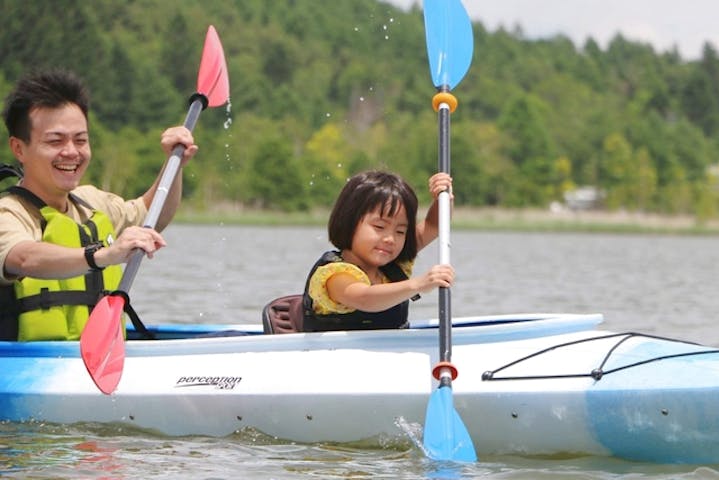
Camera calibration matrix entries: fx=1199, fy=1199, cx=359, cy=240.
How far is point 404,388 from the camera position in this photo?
4340 mm

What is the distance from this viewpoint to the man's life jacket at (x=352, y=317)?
4621 millimetres

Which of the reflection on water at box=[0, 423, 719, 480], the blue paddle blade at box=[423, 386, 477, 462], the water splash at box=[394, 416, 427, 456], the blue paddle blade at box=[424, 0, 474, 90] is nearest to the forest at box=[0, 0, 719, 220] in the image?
the blue paddle blade at box=[424, 0, 474, 90]

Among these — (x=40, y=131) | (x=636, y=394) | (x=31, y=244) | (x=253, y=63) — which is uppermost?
(x=253, y=63)

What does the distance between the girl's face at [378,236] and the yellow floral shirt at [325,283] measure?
0.24 feet

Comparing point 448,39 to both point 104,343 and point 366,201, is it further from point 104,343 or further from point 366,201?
point 104,343

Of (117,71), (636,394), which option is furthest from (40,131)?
(117,71)

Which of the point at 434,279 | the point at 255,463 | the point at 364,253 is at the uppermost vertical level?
the point at 364,253

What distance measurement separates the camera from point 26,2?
4931 cm

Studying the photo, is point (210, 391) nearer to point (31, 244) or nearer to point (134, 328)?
point (31, 244)

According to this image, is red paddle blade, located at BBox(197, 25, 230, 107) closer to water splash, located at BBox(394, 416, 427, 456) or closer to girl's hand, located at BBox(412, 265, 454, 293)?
girl's hand, located at BBox(412, 265, 454, 293)

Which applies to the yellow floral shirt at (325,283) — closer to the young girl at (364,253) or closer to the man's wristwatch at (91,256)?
the young girl at (364,253)

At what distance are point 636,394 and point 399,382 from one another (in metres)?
0.85

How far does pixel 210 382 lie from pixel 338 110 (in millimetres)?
73886

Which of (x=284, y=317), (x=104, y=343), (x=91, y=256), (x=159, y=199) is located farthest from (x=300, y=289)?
(x=91, y=256)
